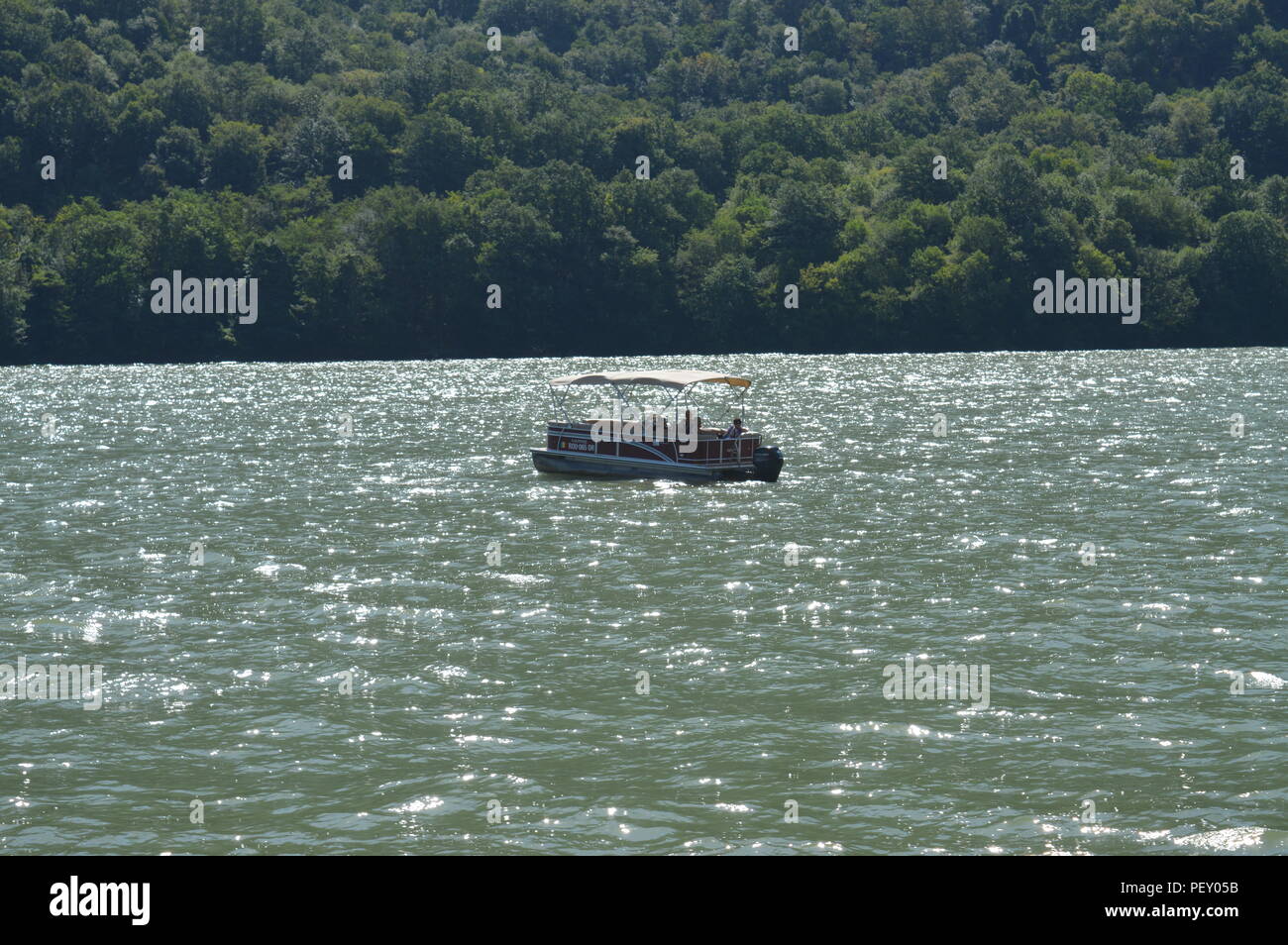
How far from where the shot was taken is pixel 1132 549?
35.5 m

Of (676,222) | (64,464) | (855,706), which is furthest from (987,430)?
(676,222)

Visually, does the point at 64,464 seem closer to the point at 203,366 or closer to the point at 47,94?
the point at 203,366

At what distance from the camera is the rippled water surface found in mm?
18594

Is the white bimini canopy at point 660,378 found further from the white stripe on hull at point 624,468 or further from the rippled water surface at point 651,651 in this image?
the rippled water surface at point 651,651

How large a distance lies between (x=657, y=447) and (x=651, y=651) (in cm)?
2582

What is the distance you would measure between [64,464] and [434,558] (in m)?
25.8

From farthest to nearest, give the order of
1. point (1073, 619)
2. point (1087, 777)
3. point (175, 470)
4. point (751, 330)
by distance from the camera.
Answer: point (751, 330)
point (175, 470)
point (1073, 619)
point (1087, 777)

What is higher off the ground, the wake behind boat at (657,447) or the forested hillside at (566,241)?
the forested hillside at (566,241)

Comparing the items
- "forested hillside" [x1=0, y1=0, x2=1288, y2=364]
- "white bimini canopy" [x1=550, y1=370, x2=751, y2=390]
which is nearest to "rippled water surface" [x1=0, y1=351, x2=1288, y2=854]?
"white bimini canopy" [x1=550, y1=370, x2=751, y2=390]

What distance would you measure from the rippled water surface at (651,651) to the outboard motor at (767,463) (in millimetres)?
810

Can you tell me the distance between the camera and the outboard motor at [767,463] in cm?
4991

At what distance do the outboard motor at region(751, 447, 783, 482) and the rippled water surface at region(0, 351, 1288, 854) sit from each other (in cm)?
81

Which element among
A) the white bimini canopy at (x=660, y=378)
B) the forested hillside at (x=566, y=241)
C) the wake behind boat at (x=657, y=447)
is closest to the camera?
the wake behind boat at (x=657, y=447)

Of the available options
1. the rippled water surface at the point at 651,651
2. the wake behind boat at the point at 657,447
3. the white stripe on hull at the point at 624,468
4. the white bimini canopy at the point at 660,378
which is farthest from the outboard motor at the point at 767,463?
the white bimini canopy at the point at 660,378
